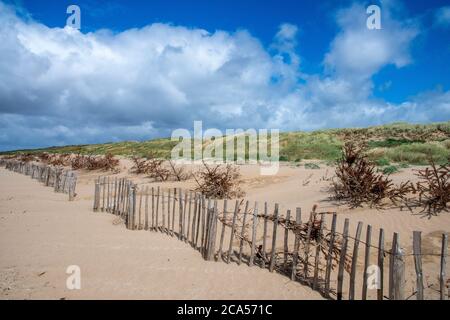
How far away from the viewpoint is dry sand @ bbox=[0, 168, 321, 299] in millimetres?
4594

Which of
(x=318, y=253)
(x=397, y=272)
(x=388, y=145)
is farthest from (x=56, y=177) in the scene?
(x=388, y=145)

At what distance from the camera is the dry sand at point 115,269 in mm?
4594

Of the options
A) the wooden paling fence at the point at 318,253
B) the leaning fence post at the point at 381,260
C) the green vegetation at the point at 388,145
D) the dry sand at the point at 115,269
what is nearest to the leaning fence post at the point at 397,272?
the wooden paling fence at the point at 318,253

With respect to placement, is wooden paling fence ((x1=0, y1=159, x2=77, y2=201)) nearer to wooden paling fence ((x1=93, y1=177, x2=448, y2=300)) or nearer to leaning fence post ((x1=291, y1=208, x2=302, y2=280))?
wooden paling fence ((x1=93, y1=177, x2=448, y2=300))

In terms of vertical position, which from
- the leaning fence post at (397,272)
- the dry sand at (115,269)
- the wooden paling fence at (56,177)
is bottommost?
the dry sand at (115,269)

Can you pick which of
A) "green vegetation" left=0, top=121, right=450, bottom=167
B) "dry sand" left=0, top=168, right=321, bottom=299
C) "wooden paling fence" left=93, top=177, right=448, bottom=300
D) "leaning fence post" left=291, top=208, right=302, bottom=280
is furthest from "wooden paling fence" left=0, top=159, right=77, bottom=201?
"green vegetation" left=0, top=121, right=450, bottom=167

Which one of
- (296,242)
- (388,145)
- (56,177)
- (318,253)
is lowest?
(318,253)

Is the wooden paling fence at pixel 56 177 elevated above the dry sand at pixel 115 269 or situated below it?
above

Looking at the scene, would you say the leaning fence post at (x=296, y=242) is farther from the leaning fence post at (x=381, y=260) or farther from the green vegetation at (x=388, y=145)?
the green vegetation at (x=388, y=145)

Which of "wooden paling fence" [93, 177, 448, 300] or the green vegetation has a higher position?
the green vegetation

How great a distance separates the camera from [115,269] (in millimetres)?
5402

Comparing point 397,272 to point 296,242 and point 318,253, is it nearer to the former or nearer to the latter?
point 318,253

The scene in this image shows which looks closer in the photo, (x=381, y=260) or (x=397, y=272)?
(x=397, y=272)
